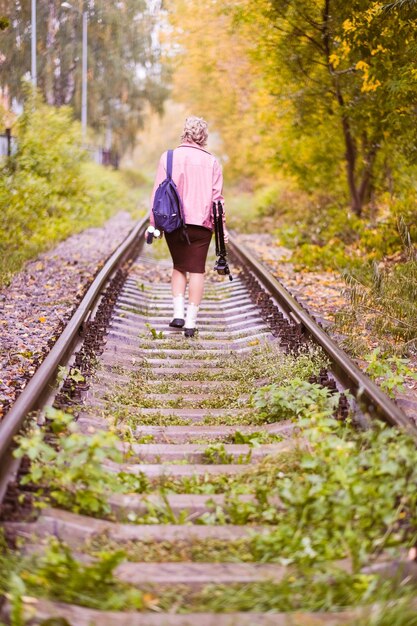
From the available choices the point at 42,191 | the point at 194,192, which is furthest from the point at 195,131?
the point at 42,191

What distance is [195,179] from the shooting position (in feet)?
24.1

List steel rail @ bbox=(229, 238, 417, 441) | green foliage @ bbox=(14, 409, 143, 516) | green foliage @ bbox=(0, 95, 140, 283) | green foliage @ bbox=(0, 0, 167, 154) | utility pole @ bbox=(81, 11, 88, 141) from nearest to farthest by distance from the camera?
green foliage @ bbox=(14, 409, 143, 516) → steel rail @ bbox=(229, 238, 417, 441) → green foliage @ bbox=(0, 95, 140, 283) → green foliage @ bbox=(0, 0, 167, 154) → utility pole @ bbox=(81, 11, 88, 141)

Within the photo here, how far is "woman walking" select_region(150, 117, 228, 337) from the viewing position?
7348mm

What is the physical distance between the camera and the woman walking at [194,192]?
24.1ft

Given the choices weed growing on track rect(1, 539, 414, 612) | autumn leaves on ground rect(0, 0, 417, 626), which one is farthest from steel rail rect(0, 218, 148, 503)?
weed growing on track rect(1, 539, 414, 612)

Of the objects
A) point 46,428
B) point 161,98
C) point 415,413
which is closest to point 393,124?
point 415,413

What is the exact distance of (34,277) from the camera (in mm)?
10711

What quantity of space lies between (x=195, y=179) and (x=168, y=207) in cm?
37

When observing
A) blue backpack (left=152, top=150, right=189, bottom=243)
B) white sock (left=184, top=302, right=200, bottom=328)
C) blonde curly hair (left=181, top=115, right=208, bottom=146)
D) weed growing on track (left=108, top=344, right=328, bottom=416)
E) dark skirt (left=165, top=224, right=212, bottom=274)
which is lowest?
weed growing on track (left=108, top=344, right=328, bottom=416)

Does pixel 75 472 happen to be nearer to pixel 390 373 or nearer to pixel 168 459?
pixel 168 459

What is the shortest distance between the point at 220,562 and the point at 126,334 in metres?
4.30

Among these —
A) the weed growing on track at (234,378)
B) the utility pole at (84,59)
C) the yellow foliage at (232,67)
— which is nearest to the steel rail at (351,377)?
the weed growing on track at (234,378)

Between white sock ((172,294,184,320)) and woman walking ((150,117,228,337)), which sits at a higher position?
woman walking ((150,117,228,337))

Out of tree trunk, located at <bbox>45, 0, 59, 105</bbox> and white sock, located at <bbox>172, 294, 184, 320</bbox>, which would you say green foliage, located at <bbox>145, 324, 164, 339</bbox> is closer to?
white sock, located at <bbox>172, 294, 184, 320</bbox>
